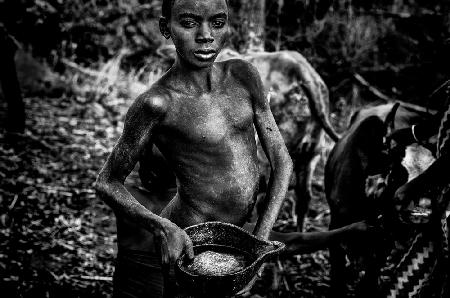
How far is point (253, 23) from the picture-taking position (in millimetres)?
6156

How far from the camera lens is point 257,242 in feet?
6.08

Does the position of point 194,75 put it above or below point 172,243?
above

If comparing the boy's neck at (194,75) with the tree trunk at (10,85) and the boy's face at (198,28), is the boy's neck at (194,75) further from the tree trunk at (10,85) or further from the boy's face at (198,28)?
the tree trunk at (10,85)

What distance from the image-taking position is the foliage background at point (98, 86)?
4.23 m

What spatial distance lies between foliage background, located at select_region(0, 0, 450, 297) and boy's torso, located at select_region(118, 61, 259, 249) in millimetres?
2095

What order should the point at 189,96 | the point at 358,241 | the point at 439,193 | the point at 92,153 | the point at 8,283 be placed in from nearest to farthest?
the point at 189,96 < the point at 439,193 < the point at 358,241 < the point at 8,283 < the point at 92,153

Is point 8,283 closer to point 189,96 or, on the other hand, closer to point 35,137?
point 189,96

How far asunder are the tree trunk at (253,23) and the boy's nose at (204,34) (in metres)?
4.18

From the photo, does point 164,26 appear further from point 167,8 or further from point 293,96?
point 293,96

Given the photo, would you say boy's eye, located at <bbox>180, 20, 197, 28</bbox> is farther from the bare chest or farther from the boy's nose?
the bare chest

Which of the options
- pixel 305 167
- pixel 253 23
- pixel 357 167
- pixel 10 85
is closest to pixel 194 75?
pixel 357 167

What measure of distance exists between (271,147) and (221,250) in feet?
1.61

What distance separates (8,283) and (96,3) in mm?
6391

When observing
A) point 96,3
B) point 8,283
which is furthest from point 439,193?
point 96,3
